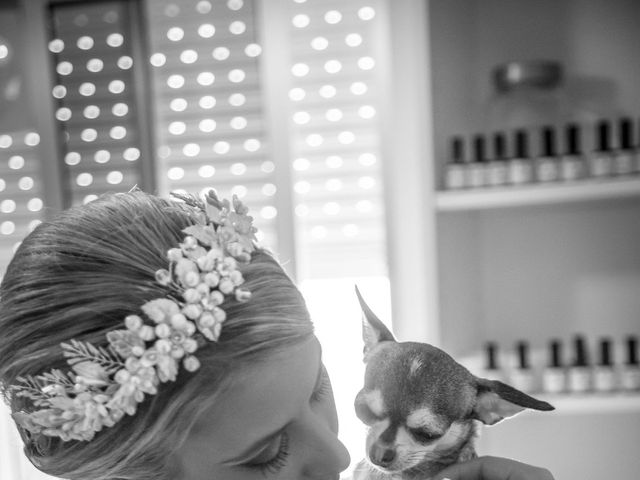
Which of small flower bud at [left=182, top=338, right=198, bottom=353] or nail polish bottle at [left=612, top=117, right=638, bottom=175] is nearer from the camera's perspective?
small flower bud at [left=182, top=338, right=198, bottom=353]

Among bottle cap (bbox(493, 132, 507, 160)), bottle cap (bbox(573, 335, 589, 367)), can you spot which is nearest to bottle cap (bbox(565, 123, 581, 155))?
bottle cap (bbox(493, 132, 507, 160))

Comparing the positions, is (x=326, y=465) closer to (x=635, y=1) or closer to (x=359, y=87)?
(x=359, y=87)

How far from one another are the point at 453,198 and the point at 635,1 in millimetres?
756

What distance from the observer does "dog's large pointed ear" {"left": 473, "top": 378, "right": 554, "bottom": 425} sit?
1.41ft

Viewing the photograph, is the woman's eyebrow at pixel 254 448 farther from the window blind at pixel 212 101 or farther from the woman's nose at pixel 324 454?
the window blind at pixel 212 101

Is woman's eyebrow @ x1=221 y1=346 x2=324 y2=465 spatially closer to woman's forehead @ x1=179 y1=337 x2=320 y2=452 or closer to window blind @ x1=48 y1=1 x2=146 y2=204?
woman's forehead @ x1=179 y1=337 x2=320 y2=452

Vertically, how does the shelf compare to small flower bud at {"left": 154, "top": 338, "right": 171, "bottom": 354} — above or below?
above

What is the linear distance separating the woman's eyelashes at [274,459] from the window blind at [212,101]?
112cm

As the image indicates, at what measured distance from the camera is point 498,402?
439 millimetres

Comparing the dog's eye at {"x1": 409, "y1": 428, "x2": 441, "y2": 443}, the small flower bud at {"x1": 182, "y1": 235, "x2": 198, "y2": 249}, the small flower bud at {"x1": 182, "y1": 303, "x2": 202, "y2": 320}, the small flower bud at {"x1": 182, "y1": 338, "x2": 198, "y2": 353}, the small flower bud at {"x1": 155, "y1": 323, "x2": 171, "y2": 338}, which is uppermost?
the small flower bud at {"x1": 182, "y1": 235, "x2": 198, "y2": 249}

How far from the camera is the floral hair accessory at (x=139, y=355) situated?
467 mm

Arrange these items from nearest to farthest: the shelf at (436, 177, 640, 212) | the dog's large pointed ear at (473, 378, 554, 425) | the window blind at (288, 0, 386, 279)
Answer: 1. the dog's large pointed ear at (473, 378, 554, 425)
2. the shelf at (436, 177, 640, 212)
3. the window blind at (288, 0, 386, 279)

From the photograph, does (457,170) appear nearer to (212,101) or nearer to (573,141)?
(573,141)

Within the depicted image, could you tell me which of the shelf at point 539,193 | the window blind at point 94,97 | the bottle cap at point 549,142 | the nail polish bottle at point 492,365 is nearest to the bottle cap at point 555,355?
the nail polish bottle at point 492,365
